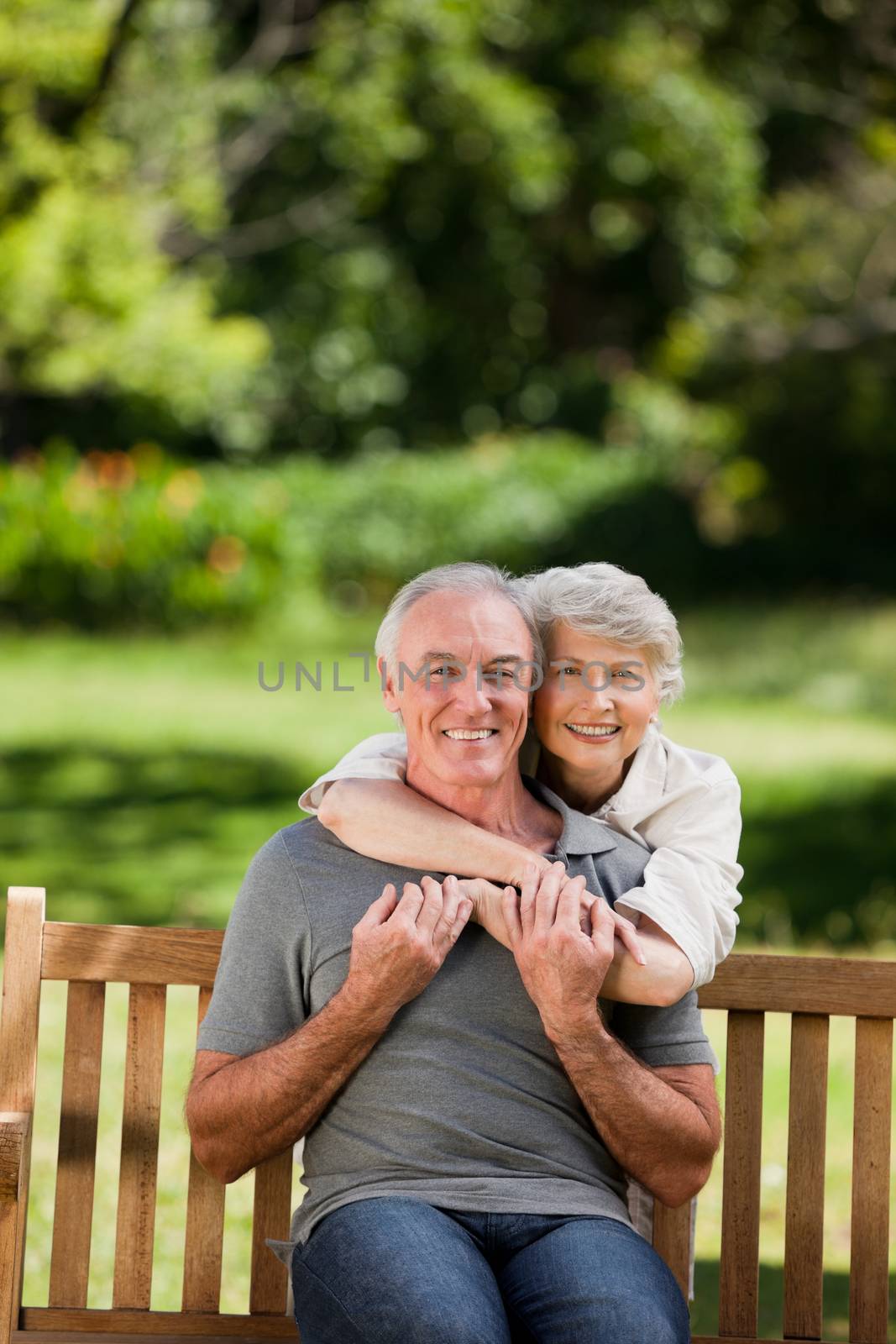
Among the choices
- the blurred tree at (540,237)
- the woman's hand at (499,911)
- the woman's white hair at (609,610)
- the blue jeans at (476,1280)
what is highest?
the blurred tree at (540,237)

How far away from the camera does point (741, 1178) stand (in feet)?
8.73

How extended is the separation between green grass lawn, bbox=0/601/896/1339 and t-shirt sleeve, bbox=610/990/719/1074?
165cm

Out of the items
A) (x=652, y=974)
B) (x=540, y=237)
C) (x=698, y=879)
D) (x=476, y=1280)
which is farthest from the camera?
(x=540, y=237)

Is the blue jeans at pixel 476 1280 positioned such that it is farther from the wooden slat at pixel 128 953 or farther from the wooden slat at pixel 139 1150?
the wooden slat at pixel 128 953

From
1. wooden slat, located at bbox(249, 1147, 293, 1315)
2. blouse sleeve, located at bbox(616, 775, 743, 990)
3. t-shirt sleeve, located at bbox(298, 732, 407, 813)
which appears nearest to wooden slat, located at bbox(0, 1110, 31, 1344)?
wooden slat, located at bbox(249, 1147, 293, 1315)

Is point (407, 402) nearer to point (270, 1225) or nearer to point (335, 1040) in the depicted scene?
point (270, 1225)

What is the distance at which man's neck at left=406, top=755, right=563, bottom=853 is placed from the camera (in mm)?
2561

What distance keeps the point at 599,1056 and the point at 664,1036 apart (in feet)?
0.66

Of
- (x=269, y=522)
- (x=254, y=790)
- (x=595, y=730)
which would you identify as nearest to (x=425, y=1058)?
(x=595, y=730)

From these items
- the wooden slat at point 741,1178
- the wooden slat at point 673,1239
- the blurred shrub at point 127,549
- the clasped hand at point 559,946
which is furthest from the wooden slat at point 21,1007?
the blurred shrub at point 127,549

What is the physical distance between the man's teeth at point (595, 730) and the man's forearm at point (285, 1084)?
23.2 inches

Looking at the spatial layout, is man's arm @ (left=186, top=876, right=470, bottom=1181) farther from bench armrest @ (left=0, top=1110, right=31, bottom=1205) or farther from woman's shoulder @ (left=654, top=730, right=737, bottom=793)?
woman's shoulder @ (left=654, top=730, right=737, bottom=793)

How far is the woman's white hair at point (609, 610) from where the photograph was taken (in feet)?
8.29

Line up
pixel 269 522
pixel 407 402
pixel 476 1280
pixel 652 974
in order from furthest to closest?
pixel 407 402
pixel 269 522
pixel 652 974
pixel 476 1280
